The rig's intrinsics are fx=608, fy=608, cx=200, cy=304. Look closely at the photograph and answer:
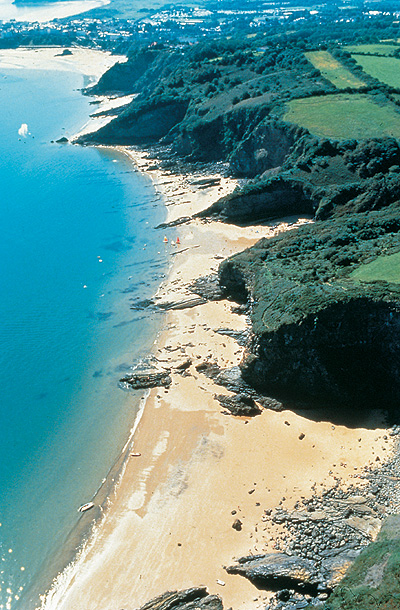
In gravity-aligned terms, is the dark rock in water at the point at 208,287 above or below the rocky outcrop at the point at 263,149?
below

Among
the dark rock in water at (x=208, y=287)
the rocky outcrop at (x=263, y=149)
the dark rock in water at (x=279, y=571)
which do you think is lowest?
the dark rock in water at (x=279, y=571)

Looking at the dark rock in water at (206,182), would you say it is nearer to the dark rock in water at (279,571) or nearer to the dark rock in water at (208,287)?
the dark rock in water at (208,287)

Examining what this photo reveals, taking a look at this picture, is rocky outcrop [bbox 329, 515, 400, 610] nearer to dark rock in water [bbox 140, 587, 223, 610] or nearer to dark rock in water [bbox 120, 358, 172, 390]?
dark rock in water [bbox 140, 587, 223, 610]

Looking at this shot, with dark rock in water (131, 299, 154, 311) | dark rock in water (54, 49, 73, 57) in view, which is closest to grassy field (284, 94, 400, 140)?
dark rock in water (131, 299, 154, 311)

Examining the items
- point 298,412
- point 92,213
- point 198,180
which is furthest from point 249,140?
point 298,412

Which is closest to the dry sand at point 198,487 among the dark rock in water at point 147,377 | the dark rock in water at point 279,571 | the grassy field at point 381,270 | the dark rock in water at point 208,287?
the dark rock in water at point 279,571

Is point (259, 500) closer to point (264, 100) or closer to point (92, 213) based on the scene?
point (92, 213)
